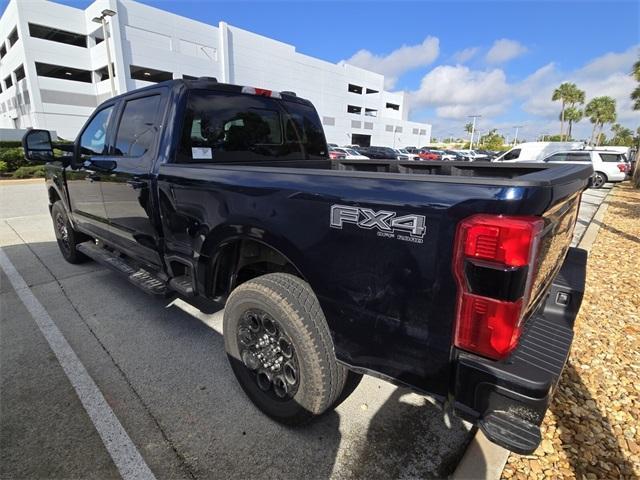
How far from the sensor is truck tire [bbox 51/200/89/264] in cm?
488

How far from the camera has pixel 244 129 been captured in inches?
127

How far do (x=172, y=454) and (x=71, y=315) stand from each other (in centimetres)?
241

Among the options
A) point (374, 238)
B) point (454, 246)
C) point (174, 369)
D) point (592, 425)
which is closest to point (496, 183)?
point (454, 246)

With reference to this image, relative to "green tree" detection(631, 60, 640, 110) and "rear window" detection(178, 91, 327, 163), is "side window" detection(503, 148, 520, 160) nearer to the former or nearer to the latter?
"green tree" detection(631, 60, 640, 110)

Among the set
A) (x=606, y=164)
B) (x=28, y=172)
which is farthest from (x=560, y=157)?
(x=28, y=172)

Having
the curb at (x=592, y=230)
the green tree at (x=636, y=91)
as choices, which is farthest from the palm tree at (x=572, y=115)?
the curb at (x=592, y=230)

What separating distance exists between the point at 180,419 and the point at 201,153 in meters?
1.93

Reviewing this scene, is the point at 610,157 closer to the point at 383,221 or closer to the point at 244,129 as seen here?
the point at 244,129

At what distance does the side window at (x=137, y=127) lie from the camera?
9.80 feet

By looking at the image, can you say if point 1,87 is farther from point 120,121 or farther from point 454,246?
point 454,246

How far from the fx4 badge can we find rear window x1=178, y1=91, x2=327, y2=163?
167cm

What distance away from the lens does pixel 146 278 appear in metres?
3.30

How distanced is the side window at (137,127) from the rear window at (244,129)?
342 millimetres

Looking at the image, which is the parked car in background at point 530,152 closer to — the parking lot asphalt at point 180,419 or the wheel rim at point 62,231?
the wheel rim at point 62,231
